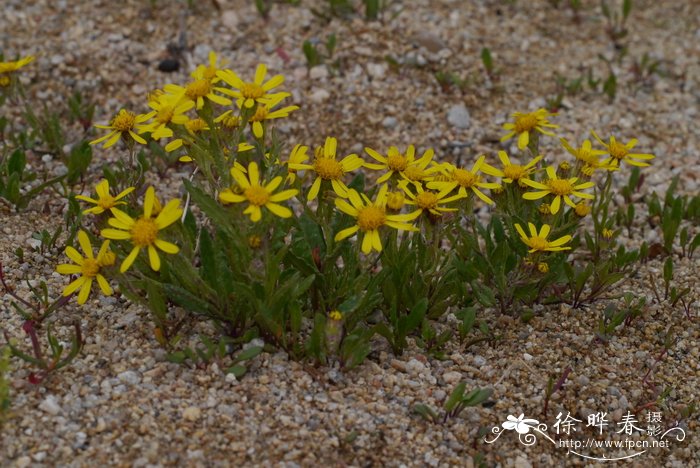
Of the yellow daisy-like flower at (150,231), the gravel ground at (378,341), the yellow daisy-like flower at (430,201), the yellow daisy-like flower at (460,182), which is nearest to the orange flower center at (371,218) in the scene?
the yellow daisy-like flower at (430,201)

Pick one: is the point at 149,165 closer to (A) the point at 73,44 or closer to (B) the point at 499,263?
(A) the point at 73,44

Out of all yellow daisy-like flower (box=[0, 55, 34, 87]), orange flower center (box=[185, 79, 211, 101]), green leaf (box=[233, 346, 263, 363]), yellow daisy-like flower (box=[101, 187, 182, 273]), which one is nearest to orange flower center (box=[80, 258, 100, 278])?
yellow daisy-like flower (box=[101, 187, 182, 273])

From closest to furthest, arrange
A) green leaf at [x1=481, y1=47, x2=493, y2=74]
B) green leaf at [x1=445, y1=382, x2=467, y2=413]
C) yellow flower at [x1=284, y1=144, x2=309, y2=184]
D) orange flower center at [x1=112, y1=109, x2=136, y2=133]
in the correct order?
green leaf at [x1=445, y1=382, x2=467, y2=413] → yellow flower at [x1=284, y1=144, x2=309, y2=184] → orange flower center at [x1=112, y1=109, x2=136, y2=133] → green leaf at [x1=481, y1=47, x2=493, y2=74]

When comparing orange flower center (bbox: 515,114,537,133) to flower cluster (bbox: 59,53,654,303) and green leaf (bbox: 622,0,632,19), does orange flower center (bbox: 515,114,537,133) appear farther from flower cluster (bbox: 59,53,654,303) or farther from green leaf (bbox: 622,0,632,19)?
green leaf (bbox: 622,0,632,19)

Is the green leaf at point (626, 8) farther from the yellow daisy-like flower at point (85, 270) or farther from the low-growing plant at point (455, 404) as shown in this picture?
the yellow daisy-like flower at point (85, 270)

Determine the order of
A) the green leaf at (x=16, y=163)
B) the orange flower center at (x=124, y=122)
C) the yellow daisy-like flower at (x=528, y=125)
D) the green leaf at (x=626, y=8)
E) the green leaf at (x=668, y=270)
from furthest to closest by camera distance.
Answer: the green leaf at (x=626, y=8) < the green leaf at (x=16, y=163) < the yellow daisy-like flower at (x=528, y=125) < the green leaf at (x=668, y=270) < the orange flower center at (x=124, y=122)

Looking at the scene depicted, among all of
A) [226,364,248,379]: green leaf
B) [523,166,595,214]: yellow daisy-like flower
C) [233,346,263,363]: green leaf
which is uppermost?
[523,166,595,214]: yellow daisy-like flower

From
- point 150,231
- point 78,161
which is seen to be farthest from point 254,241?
point 78,161
